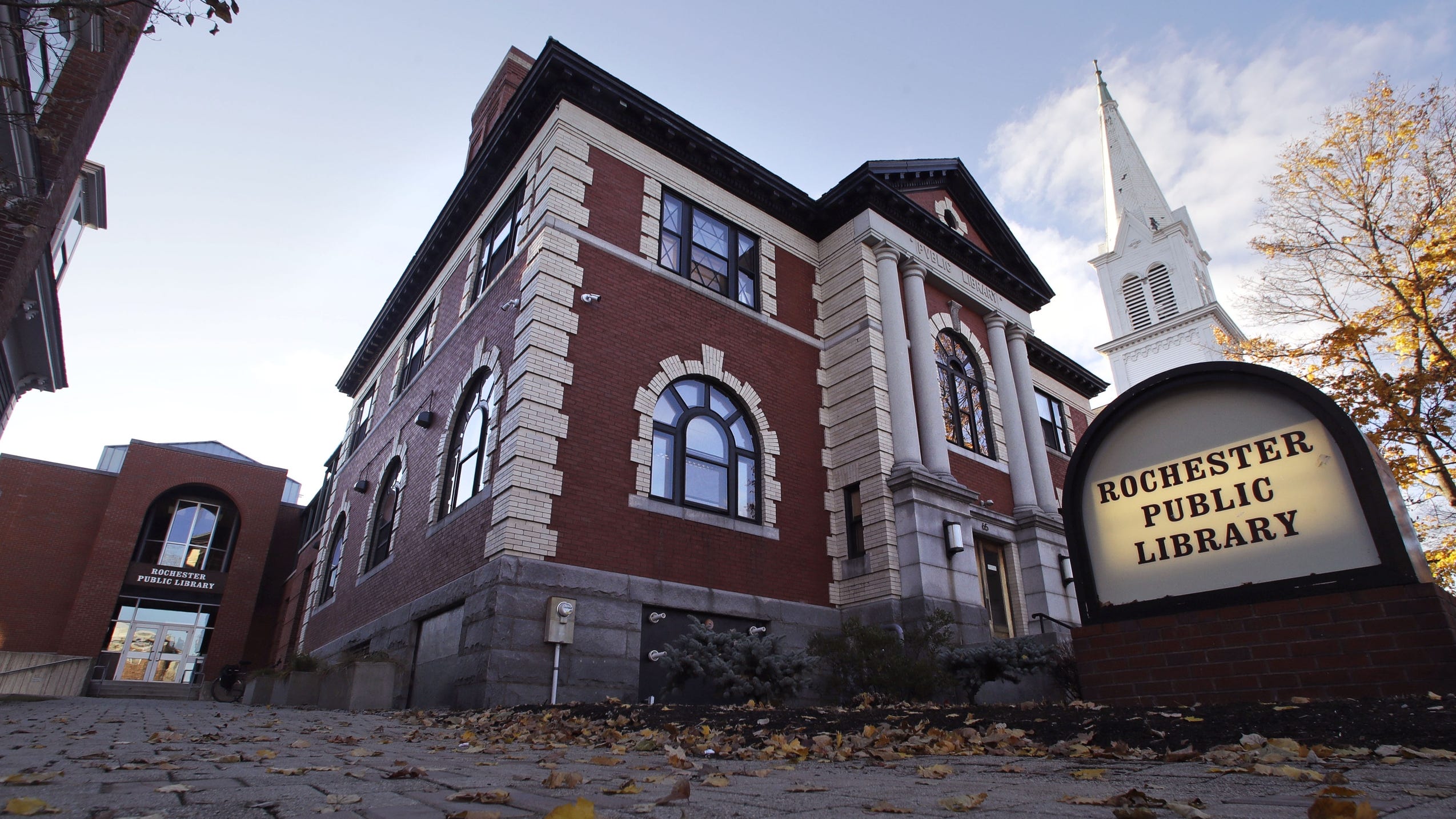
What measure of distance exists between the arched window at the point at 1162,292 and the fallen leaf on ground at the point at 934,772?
4508cm

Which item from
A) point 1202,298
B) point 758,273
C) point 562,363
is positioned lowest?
point 562,363

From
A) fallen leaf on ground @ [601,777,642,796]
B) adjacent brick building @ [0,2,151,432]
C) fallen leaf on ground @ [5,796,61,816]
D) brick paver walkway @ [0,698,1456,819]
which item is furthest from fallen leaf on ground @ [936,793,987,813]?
adjacent brick building @ [0,2,151,432]

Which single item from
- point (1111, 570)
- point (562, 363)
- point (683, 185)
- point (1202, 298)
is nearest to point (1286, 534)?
point (1111, 570)

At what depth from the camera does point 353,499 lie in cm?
2156

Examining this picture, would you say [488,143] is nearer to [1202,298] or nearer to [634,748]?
[634,748]

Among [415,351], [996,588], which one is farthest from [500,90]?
[996,588]

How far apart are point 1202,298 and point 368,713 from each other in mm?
45275

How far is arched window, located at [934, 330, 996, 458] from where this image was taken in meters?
17.3

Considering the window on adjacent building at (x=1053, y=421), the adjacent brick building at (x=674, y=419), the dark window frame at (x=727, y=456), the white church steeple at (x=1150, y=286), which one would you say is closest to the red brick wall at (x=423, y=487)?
the adjacent brick building at (x=674, y=419)

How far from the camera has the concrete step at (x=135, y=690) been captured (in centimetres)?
2561

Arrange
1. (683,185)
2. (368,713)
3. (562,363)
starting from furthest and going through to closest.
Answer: (683,185) < (562,363) < (368,713)

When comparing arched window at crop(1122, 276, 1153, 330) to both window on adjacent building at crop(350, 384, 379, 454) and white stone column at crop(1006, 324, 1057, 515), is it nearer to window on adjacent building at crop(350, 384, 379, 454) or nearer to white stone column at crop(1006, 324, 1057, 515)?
white stone column at crop(1006, 324, 1057, 515)

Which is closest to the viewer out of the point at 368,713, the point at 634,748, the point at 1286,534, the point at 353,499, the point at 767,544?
the point at 634,748

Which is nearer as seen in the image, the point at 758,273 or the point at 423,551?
the point at 423,551
